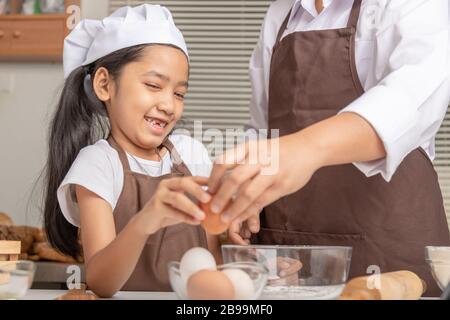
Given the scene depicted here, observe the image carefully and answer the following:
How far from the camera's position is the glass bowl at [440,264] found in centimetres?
46

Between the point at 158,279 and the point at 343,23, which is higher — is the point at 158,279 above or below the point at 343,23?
below

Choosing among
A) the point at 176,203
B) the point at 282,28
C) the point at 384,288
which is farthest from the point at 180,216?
the point at 282,28

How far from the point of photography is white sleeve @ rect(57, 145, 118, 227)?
52cm

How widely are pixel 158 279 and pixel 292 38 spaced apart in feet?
0.90

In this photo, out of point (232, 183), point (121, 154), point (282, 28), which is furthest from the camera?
point (282, 28)

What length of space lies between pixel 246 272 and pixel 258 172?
5 cm

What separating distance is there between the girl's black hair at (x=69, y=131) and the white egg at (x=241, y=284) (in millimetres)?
260

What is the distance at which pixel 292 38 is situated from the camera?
0.65 m

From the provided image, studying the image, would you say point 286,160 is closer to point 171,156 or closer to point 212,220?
point 212,220

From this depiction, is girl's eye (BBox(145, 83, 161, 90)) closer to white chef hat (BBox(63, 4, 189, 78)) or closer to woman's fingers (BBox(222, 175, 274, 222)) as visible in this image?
white chef hat (BBox(63, 4, 189, 78))

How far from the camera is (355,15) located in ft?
2.00

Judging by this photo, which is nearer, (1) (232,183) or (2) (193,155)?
(1) (232,183)
